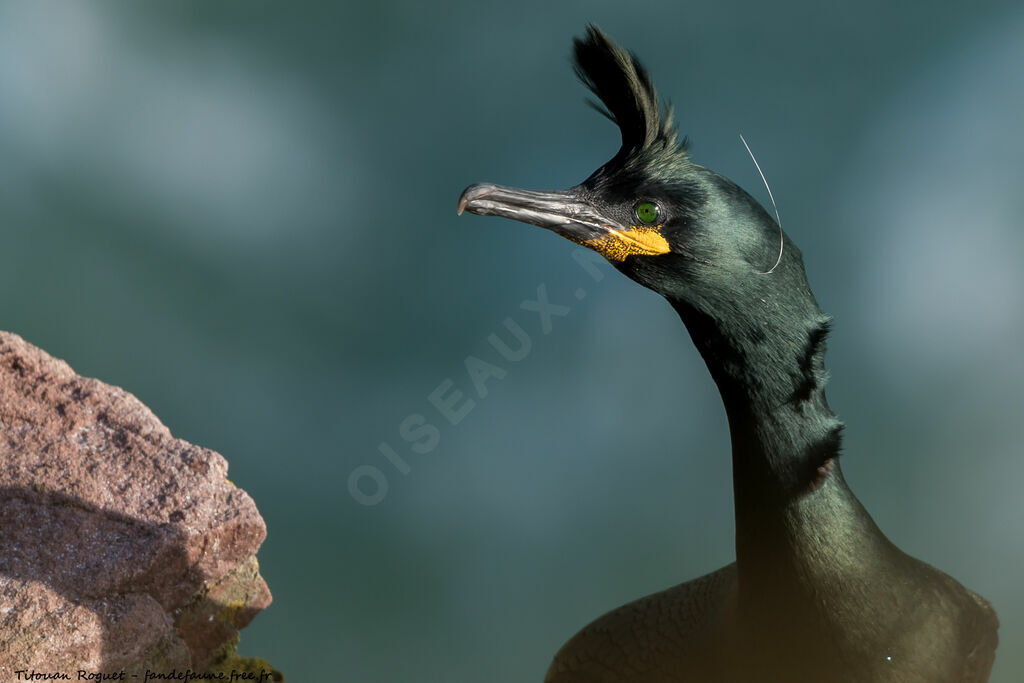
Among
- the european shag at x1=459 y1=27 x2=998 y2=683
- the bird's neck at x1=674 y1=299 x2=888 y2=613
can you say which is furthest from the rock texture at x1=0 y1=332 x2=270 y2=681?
the bird's neck at x1=674 y1=299 x2=888 y2=613

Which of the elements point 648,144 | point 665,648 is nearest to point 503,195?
point 648,144

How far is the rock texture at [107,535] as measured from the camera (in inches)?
99.5

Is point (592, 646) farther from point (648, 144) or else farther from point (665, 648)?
point (648, 144)

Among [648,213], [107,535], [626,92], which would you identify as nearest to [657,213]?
[648,213]

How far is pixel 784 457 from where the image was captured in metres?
2.34

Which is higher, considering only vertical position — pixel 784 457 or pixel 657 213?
pixel 657 213

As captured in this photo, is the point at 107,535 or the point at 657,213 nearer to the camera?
the point at 657,213

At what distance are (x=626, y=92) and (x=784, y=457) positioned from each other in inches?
37.9

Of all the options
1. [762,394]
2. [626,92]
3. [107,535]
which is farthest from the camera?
[107,535]

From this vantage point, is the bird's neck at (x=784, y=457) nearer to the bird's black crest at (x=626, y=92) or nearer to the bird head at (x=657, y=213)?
the bird head at (x=657, y=213)

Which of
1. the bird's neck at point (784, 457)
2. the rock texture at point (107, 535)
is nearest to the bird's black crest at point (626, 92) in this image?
the bird's neck at point (784, 457)

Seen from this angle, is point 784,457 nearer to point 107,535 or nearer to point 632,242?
point 632,242

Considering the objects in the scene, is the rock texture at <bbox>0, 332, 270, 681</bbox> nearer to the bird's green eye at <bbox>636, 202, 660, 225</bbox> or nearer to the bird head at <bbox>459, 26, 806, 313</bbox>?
the bird head at <bbox>459, 26, 806, 313</bbox>

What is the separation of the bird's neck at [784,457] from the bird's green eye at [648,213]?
212 mm
